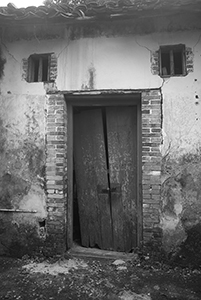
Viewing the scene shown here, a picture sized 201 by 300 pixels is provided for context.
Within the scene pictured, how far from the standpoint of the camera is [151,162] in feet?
12.2

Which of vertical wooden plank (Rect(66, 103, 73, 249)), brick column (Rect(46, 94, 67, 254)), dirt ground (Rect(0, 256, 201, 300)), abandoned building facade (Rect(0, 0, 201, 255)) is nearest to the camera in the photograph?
dirt ground (Rect(0, 256, 201, 300))

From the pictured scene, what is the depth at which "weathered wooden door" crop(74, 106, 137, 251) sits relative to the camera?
13.4 feet

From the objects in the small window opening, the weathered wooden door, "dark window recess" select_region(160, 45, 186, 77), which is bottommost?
the small window opening

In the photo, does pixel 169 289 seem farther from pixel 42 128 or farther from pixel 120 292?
pixel 42 128

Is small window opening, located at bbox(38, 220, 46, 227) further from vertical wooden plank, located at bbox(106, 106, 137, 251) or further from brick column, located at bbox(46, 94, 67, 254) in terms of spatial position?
vertical wooden plank, located at bbox(106, 106, 137, 251)

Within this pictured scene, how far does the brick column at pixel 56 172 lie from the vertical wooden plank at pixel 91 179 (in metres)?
0.42

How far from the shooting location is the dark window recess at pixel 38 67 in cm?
411

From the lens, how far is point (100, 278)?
324 cm

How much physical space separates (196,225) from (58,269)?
2.15m

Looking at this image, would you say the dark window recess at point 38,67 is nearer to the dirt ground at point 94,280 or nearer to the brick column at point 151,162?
the brick column at point 151,162

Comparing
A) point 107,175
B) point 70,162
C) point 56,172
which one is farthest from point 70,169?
point 107,175

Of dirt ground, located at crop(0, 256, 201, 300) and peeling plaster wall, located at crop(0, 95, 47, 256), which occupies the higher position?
peeling plaster wall, located at crop(0, 95, 47, 256)

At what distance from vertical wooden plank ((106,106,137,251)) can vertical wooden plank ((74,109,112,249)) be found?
145 mm

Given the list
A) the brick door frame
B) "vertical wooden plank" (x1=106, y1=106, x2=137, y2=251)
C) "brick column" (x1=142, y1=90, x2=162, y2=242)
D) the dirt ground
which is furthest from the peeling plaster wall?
"brick column" (x1=142, y1=90, x2=162, y2=242)
